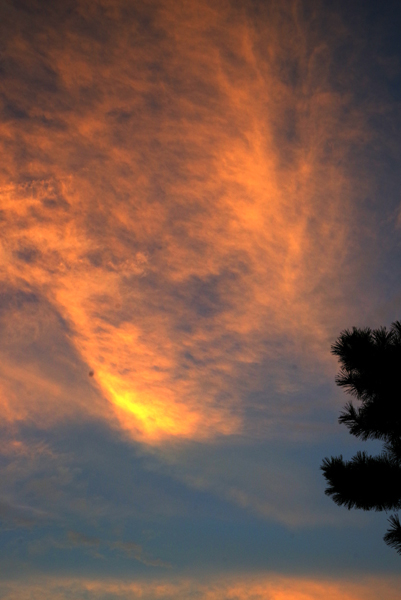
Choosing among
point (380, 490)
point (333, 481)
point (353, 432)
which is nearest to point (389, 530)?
point (380, 490)

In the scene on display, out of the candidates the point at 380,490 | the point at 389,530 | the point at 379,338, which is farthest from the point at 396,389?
the point at 389,530

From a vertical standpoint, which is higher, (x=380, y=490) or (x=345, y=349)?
(x=345, y=349)

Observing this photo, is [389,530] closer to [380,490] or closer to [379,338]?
[380,490]

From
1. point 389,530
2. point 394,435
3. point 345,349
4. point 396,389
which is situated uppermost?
point 345,349

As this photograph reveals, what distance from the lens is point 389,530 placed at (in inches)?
403

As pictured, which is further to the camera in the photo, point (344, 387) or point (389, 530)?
point (344, 387)

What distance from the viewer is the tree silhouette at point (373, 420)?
10.6 metres

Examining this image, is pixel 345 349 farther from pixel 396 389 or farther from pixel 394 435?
pixel 394 435

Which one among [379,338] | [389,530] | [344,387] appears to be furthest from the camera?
[344,387]

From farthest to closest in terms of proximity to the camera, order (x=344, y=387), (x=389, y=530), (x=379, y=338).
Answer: (x=344, y=387), (x=379, y=338), (x=389, y=530)

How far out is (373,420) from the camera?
36.4ft

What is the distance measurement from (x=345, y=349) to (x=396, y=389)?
58.2 inches

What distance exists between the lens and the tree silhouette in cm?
1062

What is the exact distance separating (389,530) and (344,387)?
3.35 meters
